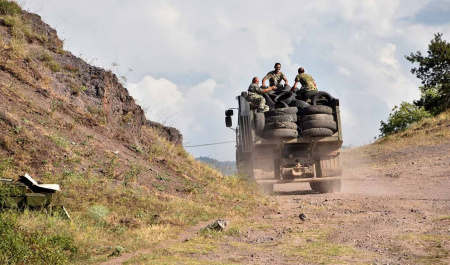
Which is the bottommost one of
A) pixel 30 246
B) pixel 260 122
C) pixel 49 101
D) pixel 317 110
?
pixel 30 246

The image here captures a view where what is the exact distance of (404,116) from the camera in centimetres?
4469

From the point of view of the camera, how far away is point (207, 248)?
27.9ft

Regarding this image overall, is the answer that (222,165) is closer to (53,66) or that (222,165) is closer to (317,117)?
(317,117)

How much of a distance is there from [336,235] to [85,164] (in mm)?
5736

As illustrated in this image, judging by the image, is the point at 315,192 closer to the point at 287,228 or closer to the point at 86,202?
the point at 287,228

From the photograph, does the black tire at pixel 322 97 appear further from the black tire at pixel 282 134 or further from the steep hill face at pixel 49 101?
the steep hill face at pixel 49 101

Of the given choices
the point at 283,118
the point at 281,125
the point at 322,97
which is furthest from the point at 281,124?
the point at 322,97

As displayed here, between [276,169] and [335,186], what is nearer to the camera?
[276,169]

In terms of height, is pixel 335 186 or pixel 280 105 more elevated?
pixel 280 105

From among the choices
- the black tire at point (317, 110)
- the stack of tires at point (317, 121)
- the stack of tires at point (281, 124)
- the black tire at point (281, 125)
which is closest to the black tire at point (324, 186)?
the stack of tires at point (317, 121)

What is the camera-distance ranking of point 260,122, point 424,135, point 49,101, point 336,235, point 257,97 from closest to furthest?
point 336,235 < point 49,101 < point 260,122 < point 257,97 < point 424,135

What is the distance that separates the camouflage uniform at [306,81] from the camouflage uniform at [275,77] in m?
0.75

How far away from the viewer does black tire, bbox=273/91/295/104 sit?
647 inches

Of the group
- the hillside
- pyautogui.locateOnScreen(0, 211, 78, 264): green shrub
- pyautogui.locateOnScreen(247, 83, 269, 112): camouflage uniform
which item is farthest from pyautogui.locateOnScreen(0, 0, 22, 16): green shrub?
pyautogui.locateOnScreen(0, 211, 78, 264): green shrub
